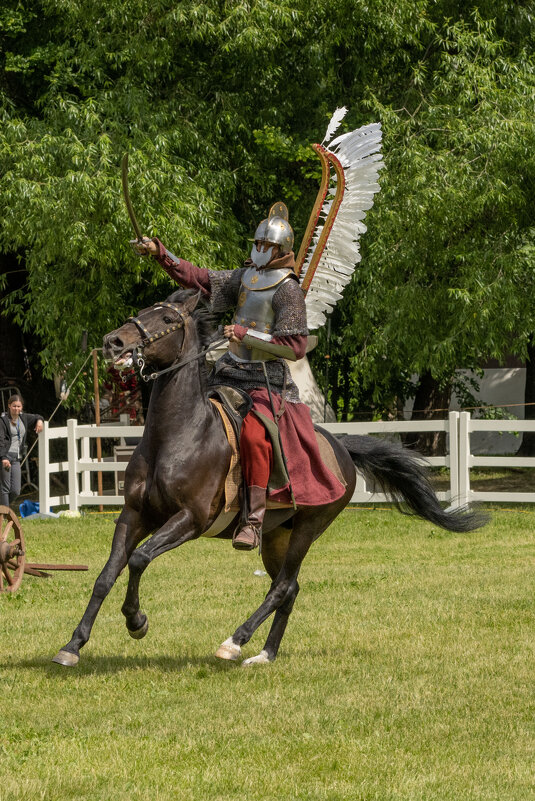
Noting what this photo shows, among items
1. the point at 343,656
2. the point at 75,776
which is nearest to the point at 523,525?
the point at 343,656

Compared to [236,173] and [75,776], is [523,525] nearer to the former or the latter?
[236,173]

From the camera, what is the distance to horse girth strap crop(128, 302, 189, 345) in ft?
24.2

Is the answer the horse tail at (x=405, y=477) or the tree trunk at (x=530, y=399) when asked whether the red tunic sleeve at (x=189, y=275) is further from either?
the tree trunk at (x=530, y=399)

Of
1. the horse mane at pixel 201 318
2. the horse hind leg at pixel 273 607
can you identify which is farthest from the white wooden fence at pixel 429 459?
the horse mane at pixel 201 318

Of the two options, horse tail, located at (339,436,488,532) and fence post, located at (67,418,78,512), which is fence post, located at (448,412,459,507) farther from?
horse tail, located at (339,436,488,532)

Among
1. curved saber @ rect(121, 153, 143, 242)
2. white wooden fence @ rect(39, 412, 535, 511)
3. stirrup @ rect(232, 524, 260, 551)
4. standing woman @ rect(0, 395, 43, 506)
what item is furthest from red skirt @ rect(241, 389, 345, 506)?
standing woman @ rect(0, 395, 43, 506)

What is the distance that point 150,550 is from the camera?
7.32 m

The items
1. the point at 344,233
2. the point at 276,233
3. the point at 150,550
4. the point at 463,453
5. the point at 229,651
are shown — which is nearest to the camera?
the point at 150,550

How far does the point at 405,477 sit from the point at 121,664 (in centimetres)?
280

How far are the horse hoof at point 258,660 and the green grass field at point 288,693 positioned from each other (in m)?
0.19

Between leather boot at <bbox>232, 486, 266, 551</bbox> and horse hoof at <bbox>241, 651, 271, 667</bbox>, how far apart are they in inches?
29.8

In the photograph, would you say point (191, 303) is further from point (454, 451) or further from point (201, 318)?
point (454, 451)

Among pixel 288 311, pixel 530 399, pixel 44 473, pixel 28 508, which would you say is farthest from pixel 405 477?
pixel 530 399

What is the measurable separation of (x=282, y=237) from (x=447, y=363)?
11523mm
